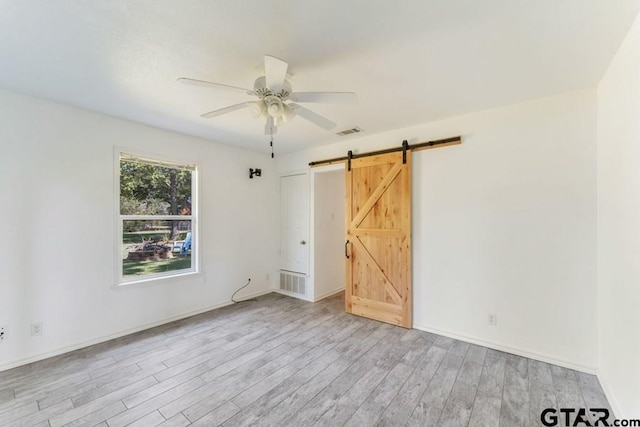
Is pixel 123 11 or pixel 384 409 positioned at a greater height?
pixel 123 11

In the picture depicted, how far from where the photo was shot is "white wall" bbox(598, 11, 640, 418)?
1676 millimetres

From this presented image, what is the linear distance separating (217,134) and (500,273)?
4013mm

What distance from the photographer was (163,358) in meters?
2.77

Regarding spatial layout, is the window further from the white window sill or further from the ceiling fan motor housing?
the ceiling fan motor housing

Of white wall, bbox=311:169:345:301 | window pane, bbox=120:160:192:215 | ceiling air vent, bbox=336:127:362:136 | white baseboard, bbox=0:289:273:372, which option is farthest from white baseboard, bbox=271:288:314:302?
ceiling air vent, bbox=336:127:362:136

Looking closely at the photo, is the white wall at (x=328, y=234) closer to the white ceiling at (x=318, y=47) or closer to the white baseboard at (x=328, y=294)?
the white baseboard at (x=328, y=294)

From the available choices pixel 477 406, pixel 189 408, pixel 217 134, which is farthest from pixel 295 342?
pixel 217 134

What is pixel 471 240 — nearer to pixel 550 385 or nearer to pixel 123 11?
pixel 550 385

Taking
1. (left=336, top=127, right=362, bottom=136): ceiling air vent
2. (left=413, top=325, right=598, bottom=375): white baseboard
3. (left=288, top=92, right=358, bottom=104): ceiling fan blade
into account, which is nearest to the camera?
(left=288, top=92, right=358, bottom=104): ceiling fan blade

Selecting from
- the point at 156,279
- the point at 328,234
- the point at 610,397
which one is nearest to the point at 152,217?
the point at 156,279

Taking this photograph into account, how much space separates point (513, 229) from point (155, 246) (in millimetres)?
4400

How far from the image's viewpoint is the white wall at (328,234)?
185 inches

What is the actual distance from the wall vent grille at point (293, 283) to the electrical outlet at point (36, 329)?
10.5ft

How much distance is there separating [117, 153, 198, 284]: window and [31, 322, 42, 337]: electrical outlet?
29.9 inches
